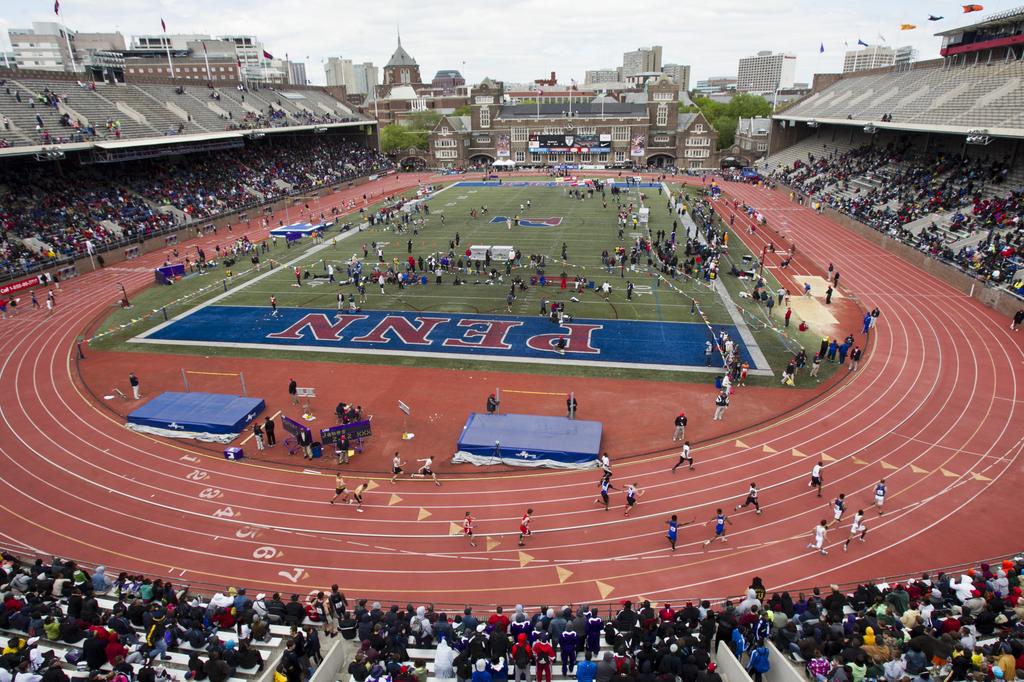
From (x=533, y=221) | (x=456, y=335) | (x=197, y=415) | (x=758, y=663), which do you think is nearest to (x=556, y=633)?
(x=758, y=663)

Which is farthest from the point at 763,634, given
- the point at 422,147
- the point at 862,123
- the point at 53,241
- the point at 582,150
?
the point at 422,147

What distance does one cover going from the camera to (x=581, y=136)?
345 ft

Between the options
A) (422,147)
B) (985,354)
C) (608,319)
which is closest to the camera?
(985,354)

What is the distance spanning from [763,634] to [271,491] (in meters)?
14.9

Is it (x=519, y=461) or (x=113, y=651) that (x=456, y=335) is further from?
(x=113, y=651)

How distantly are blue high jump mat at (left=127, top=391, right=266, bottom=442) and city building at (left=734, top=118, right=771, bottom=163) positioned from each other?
92.7 m

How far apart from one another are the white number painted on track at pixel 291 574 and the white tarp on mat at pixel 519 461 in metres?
6.28

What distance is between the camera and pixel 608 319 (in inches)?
1312

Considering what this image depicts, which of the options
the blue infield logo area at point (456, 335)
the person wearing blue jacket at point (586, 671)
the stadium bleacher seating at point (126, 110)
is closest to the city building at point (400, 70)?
the stadium bleacher seating at point (126, 110)

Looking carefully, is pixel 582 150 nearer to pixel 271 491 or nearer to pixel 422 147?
pixel 422 147

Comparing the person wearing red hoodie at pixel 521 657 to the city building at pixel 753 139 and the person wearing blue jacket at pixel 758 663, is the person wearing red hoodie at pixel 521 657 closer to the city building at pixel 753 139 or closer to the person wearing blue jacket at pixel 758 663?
the person wearing blue jacket at pixel 758 663

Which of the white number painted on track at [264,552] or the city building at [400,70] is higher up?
the city building at [400,70]

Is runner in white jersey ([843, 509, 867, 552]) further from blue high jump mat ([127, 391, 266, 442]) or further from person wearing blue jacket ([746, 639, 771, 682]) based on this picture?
blue high jump mat ([127, 391, 266, 442])

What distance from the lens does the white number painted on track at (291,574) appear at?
15.9 m
